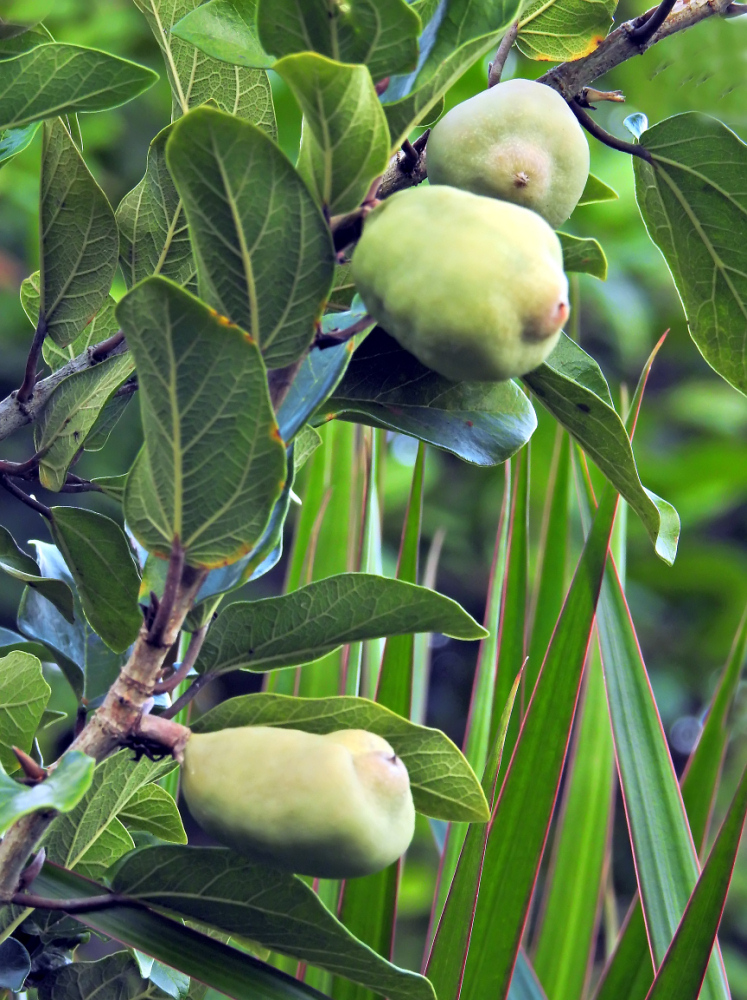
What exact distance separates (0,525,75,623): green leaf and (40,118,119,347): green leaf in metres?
0.10

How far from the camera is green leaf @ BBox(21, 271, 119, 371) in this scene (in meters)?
0.48

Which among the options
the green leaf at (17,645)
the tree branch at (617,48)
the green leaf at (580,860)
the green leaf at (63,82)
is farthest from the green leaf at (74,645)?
the green leaf at (580,860)

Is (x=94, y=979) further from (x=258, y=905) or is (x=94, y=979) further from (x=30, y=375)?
(x=30, y=375)

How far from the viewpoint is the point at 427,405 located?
373 mm

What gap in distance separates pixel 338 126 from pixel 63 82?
0.15 m

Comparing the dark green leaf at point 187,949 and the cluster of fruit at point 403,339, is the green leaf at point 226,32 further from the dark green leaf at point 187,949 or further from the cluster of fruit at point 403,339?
the dark green leaf at point 187,949

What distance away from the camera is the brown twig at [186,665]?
12.5 inches

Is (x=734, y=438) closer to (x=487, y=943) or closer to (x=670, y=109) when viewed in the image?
(x=670, y=109)

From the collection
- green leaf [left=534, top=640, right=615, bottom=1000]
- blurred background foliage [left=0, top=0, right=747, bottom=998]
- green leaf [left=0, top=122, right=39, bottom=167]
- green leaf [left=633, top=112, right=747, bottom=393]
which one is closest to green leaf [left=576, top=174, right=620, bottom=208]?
green leaf [left=633, top=112, right=747, bottom=393]

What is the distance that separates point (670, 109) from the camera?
1.62 m

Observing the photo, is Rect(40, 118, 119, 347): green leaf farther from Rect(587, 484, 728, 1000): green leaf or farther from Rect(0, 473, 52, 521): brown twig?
Rect(587, 484, 728, 1000): green leaf

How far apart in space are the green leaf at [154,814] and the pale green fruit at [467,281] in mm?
264

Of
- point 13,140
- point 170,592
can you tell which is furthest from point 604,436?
point 13,140

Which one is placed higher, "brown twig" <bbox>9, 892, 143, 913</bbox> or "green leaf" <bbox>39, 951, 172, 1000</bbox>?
"brown twig" <bbox>9, 892, 143, 913</bbox>
